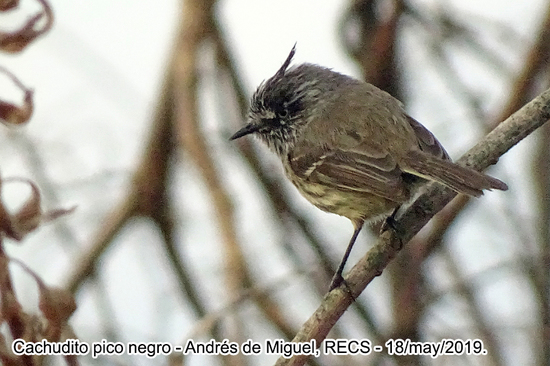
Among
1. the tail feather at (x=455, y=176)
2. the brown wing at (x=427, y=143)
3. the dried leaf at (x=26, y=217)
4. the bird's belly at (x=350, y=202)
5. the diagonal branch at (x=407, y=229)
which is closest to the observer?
the dried leaf at (x=26, y=217)

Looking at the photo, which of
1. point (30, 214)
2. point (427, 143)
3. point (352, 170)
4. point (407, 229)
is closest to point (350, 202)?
point (352, 170)

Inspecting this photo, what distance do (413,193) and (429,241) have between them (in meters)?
0.72

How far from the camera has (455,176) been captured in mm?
1806

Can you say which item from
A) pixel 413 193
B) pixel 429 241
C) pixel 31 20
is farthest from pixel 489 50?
pixel 31 20

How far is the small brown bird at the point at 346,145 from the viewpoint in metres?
2.00

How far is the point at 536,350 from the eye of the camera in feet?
8.84

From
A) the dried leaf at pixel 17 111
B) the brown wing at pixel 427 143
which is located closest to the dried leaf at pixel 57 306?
the dried leaf at pixel 17 111

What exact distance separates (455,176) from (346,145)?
0.52 metres

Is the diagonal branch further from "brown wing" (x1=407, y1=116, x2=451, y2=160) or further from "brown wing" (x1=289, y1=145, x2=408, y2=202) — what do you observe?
"brown wing" (x1=407, y1=116, x2=451, y2=160)

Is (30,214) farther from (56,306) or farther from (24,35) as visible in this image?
(24,35)

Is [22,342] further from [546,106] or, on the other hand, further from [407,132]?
[407,132]

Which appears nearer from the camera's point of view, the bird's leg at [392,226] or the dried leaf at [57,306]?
the dried leaf at [57,306]

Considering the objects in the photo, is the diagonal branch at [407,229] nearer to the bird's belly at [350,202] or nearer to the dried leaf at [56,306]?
the bird's belly at [350,202]

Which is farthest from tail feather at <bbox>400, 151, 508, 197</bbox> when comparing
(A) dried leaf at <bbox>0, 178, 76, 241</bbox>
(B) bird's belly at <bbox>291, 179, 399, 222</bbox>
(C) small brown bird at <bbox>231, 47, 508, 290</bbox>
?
(A) dried leaf at <bbox>0, 178, 76, 241</bbox>
